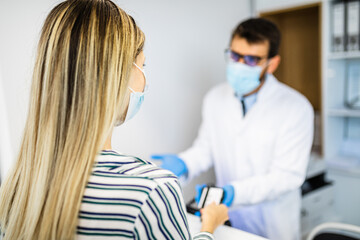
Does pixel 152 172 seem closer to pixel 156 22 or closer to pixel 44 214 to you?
pixel 44 214

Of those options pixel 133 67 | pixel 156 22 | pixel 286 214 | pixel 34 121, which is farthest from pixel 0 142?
pixel 286 214

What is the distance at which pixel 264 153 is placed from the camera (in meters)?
1.39

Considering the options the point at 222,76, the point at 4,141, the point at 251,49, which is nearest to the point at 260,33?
the point at 251,49

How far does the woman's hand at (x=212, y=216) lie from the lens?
2.82 ft

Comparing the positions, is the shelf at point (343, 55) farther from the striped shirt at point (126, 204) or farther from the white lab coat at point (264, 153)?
the striped shirt at point (126, 204)

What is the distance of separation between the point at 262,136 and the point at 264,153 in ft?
0.26

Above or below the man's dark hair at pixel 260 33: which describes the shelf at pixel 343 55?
below

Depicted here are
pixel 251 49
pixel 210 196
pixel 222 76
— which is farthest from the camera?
pixel 222 76

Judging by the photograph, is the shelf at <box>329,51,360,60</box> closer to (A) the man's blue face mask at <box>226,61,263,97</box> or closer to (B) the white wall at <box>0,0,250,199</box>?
(B) the white wall at <box>0,0,250,199</box>

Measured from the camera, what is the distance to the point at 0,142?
116 centimetres

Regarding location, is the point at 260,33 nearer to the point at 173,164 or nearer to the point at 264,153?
the point at 264,153

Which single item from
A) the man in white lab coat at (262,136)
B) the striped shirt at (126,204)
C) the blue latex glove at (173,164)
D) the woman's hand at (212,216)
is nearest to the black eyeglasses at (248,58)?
the man in white lab coat at (262,136)

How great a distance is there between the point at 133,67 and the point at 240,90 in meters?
0.82

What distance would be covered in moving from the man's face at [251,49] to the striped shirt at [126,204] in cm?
93
